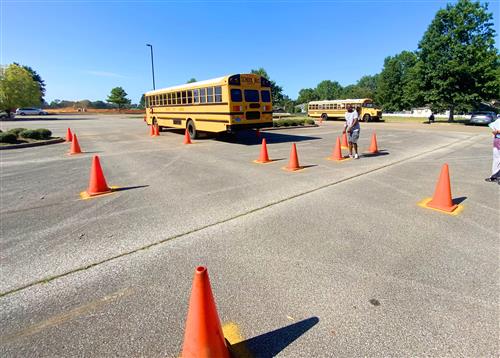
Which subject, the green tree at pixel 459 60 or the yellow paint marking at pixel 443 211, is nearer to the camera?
the yellow paint marking at pixel 443 211

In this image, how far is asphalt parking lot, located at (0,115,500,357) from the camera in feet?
6.98

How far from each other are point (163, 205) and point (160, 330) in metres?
3.06

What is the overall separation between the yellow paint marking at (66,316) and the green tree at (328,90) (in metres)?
135

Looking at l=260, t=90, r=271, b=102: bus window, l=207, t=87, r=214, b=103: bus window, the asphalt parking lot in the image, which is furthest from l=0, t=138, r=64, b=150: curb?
l=260, t=90, r=271, b=102: bus window

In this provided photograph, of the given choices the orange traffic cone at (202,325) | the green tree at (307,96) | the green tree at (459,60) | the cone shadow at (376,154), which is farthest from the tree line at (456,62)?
the green tree at (307,96)

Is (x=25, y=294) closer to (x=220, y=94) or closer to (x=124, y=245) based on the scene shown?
(x=124, y=245)

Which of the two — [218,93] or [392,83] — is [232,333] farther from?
[392,83]

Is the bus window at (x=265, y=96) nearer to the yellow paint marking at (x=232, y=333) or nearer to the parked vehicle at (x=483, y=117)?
the yellow paint marking at (x=232, y=333)

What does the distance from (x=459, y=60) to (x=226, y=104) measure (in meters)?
28.3

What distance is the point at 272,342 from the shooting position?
2.06m

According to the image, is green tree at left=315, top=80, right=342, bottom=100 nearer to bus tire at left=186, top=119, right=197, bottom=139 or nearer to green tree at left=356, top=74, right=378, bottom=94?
green tree at left=356, top=74, right=378, bottom=94

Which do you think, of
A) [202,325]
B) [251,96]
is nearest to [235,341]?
[202,325]

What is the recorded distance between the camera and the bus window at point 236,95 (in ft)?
37.5

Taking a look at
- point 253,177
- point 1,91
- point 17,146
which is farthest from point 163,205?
point 1,91
